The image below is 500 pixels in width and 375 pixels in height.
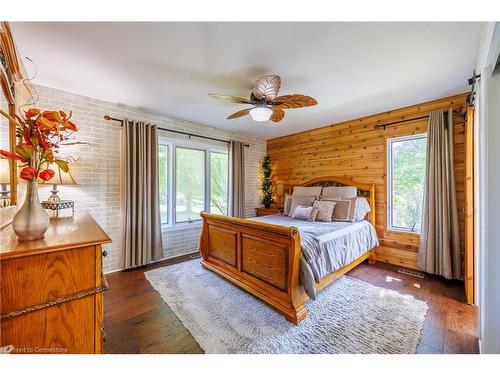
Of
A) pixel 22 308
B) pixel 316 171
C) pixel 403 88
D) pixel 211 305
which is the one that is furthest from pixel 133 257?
pixel 403 88

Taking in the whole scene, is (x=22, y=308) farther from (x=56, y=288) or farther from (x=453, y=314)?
(x=453, y=314)

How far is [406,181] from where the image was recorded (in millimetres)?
3244

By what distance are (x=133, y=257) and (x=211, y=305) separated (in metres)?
1.66

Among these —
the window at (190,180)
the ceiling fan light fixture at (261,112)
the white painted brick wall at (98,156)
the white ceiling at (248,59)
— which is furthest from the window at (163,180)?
the ceiling fan light fixture at (261,112)

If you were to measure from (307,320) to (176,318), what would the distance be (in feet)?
4.02

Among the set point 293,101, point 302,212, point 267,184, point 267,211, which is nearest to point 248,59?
point 293,101

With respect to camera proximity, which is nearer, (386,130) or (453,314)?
(453,314)

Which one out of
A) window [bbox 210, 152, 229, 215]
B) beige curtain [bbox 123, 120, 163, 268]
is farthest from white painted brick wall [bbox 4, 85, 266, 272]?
window [bbox 210, 152, 229, 215]

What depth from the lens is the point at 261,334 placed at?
1725 mm

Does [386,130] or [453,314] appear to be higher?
[386,130]

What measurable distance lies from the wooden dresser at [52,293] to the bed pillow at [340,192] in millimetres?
3368

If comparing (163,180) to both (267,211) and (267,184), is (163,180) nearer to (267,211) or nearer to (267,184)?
(267,211)

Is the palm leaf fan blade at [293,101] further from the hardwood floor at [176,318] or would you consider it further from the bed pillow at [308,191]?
the hardwood floor at [176,318]

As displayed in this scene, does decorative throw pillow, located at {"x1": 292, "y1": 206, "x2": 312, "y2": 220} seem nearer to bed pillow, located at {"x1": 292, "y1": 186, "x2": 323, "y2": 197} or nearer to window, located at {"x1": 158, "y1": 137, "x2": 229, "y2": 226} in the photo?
bed pillow, located at {"x1": 292, "y1": 186, "x2": 323, "y2": 197}
